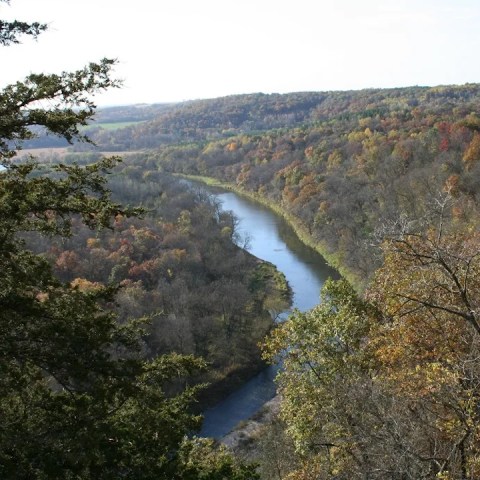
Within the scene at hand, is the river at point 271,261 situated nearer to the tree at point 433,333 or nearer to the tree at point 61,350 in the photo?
the tree at point 433,333

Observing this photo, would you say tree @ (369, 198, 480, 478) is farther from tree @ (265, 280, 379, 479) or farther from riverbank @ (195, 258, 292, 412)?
riverbank @ (195, 258, 292, 412)

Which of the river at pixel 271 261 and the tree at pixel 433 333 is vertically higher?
the tree at pixel 433 333

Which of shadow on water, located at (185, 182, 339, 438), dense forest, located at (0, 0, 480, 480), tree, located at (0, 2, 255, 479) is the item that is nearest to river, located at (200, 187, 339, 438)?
shadow on water, located at (185, 182, 339, 438)

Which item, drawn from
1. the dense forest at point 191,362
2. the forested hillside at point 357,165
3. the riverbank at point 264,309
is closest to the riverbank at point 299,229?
the forested hillside at point 357,165

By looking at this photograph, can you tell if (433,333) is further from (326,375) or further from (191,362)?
(191,362)

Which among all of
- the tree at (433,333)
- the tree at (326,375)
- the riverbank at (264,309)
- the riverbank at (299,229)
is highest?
the tree at (433,333)
